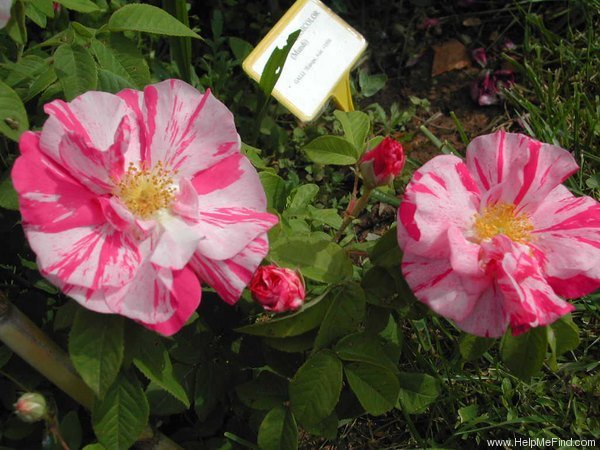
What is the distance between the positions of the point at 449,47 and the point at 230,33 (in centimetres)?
83

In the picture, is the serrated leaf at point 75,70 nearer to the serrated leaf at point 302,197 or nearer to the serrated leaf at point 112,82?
the serrated leaf at point 112,82

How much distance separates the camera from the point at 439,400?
5.82 ft

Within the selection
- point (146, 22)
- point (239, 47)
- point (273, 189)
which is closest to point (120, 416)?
point (273, 189)

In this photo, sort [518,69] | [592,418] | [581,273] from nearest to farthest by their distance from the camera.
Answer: [581,273] → [592,418] → [518,69]

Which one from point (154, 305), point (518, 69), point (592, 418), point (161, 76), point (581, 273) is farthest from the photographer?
point (518, 69)

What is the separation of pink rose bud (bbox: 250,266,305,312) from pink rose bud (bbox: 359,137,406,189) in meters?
0.24

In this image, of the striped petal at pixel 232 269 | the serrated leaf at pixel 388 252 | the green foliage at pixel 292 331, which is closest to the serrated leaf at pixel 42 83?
the green foliage at pixel 292 331

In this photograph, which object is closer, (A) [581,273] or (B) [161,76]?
(A) [581,273]

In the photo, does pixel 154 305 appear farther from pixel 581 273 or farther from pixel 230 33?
pixel 230 33

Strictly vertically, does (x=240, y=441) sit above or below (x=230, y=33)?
below

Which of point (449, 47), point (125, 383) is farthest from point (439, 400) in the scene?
point (449, 47)

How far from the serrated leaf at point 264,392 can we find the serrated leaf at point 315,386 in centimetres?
14

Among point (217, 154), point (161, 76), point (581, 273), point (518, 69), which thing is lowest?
point (518, 69)

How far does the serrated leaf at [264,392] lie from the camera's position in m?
1.31
